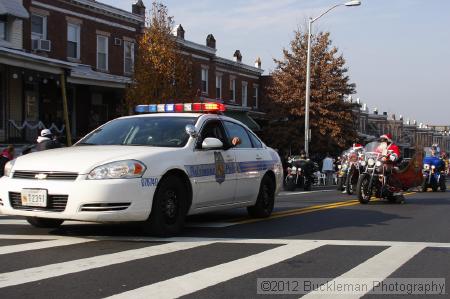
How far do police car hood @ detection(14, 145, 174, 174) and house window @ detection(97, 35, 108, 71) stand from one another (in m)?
21.2

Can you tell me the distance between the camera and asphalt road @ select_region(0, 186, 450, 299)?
5102 millimetres

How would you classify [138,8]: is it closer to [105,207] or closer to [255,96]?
[255,96]

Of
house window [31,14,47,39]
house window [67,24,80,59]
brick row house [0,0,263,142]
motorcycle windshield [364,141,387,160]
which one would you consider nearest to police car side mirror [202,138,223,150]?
motorcycle windshield [364,141,387,160]

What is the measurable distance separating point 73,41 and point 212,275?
22794 mm

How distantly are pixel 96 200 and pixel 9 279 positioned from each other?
168 centimetres

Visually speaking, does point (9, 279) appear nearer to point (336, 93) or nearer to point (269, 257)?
point (269, 257)

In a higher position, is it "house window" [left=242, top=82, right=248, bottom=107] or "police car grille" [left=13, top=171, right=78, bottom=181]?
"house window" [left=242, top=82, right=248, bottom=107]

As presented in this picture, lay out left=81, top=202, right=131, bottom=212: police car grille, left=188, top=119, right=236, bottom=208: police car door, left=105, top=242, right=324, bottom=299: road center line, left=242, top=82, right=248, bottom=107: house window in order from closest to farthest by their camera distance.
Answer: left=105, top=242, right=324, bottom=299: road center line → left=81, top=202, right=131, bottom=212: police car grille → left=188, top=119, right=236, bottom=208: police car door → left=242, top=82, right=248, bottom=107: house window

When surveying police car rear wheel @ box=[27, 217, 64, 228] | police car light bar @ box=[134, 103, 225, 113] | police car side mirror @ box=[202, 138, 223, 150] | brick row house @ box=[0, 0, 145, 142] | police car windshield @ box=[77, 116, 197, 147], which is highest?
brick row house @ box=[0, 0, 145, 142]

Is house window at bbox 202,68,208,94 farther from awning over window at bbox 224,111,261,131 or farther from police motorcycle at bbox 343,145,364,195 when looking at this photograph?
police motorcycle at bbox 343,145,364,195

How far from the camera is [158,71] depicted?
2362 centimetres

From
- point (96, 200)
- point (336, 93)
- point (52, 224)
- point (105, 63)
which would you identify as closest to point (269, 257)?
point (96, 200)

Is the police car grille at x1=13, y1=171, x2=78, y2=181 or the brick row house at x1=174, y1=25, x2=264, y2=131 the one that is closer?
the police car grille at x1=13, y1=171, x2=78, y2=181

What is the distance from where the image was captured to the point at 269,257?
6.47m
